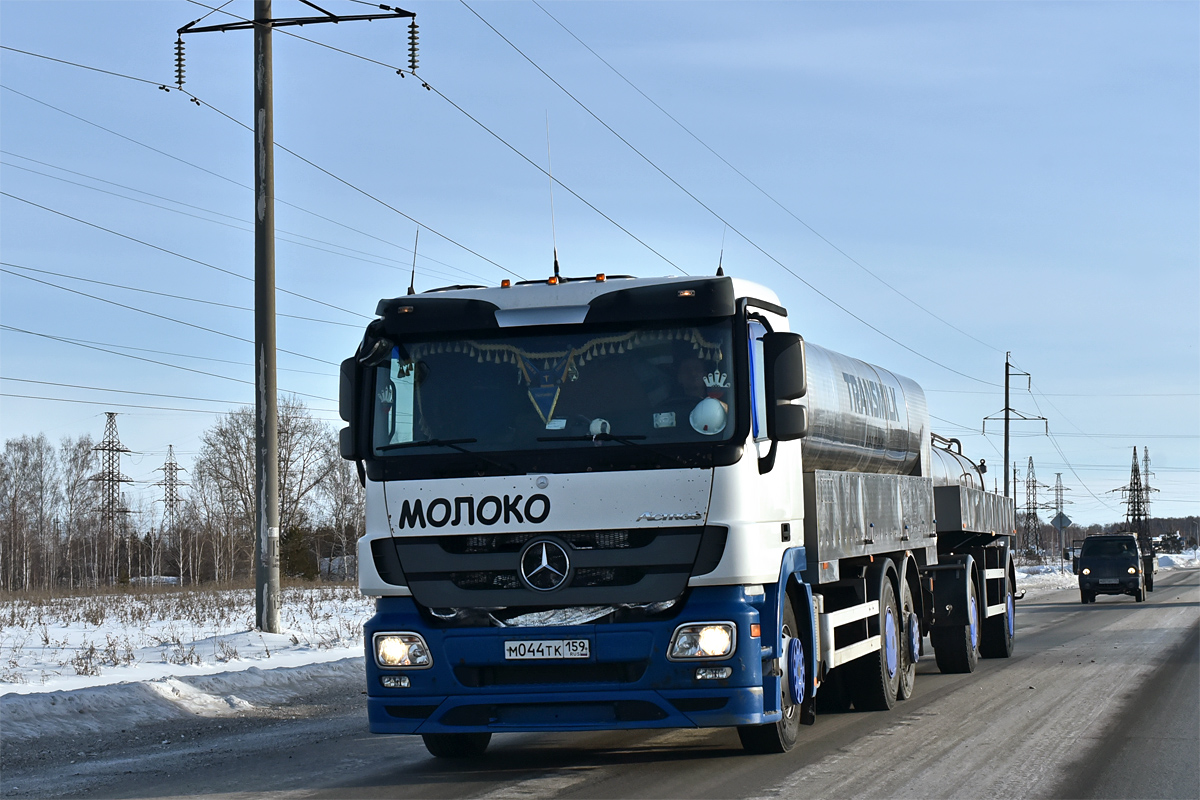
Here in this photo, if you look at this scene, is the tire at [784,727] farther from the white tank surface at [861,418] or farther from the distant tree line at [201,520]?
the distant tree line at [201,520]

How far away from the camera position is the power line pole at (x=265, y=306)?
59.3 ft

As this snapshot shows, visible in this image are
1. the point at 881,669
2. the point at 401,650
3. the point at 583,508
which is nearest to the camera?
the point at 583,508

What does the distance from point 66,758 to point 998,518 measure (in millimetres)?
12666

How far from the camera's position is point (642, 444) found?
7.75 meters

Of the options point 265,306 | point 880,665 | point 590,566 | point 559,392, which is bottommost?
point 880,665

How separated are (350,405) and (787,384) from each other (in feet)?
9.35

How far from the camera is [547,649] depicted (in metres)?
7.62

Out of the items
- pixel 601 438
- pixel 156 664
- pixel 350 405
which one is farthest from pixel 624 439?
pixel 156 664

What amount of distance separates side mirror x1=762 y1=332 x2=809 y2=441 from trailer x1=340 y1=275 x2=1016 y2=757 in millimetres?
14

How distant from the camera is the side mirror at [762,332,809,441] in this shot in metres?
7.93

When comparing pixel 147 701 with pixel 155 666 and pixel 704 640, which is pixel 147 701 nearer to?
pixel 155 666

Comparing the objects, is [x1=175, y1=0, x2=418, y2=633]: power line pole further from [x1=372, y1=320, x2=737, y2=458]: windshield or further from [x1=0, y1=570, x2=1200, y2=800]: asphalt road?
[x1=372, y1=320, x2=737, y2=458]: windshield

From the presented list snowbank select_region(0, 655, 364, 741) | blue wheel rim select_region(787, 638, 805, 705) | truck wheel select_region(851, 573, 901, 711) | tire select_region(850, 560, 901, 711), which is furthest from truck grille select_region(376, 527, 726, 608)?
snowbank select_region(0, 655, 364, 741)

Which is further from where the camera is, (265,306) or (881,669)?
(265,306)
